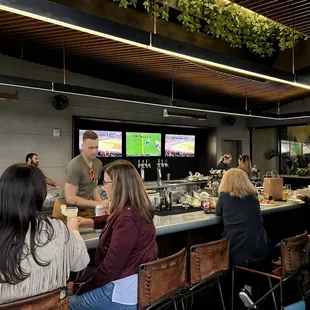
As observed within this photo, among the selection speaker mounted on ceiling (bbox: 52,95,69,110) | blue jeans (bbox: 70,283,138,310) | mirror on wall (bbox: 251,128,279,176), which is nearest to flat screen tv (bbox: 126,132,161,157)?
speaker mounted on ceiling (bbox: 52,95,69,110)

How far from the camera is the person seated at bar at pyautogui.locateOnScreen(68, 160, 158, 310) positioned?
190 cm

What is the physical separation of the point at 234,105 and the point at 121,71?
4107 mm

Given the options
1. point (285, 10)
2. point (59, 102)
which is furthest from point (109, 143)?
point (285, 10)

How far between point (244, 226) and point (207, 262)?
653 millimetres

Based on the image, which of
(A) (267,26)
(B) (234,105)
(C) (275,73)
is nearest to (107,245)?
(C) (275,73)

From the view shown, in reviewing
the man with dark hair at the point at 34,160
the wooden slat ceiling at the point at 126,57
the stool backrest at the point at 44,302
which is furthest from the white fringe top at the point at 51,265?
the man with dark hair at the point at 34,160

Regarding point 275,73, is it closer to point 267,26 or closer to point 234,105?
point 267,26

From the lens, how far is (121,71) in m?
6.57

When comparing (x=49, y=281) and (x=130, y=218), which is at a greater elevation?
(x=130, y=218)

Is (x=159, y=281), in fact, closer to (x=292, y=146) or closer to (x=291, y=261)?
(x=291, y=261)

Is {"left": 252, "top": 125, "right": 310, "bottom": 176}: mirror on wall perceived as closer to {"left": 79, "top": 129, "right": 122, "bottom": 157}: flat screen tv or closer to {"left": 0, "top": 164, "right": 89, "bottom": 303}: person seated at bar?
→ {"left": 79, "top": 129, "right": 122, "bottom": 157}: flat screen tv

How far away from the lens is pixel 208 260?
A: 250 cm

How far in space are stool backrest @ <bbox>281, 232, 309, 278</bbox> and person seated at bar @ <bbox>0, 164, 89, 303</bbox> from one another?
1770mm

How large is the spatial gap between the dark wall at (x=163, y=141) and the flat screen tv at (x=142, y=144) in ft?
0.34
